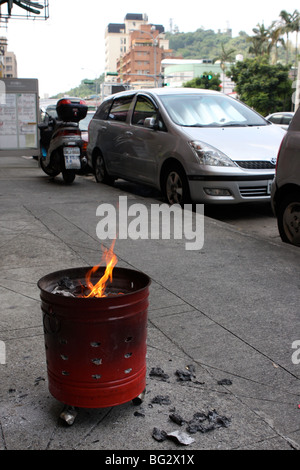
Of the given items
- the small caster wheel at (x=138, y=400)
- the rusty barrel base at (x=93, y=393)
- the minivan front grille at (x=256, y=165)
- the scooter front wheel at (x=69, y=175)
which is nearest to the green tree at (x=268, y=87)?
the scooter front wheel at (x=69, y=175)

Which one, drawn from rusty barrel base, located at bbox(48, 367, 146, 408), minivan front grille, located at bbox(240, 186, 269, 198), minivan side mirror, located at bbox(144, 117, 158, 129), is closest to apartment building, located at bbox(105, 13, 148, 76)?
minivan side mirror, located at bbox(144, 117, 158, 129)

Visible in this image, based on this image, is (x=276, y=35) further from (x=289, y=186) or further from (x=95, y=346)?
(x=95, y=346)

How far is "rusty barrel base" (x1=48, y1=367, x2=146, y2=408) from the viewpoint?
2.27 m

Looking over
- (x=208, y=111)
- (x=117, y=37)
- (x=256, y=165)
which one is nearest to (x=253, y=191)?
(x=256, y=165)

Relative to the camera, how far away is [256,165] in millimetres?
7207

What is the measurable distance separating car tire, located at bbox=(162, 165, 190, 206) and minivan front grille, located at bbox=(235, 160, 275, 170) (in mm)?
830

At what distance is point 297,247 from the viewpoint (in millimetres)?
5508

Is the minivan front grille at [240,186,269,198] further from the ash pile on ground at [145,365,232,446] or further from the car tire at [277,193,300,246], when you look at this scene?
the ash pile on ground at [145,365,232,446]

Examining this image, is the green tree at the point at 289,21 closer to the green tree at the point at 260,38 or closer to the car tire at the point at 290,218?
the green tree at the point at 260,38

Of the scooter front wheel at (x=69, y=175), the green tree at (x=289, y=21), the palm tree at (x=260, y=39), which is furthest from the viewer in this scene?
the palm tree at (x=260, y=39)

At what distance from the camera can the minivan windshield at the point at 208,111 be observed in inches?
314

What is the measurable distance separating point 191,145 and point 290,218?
212 cm
